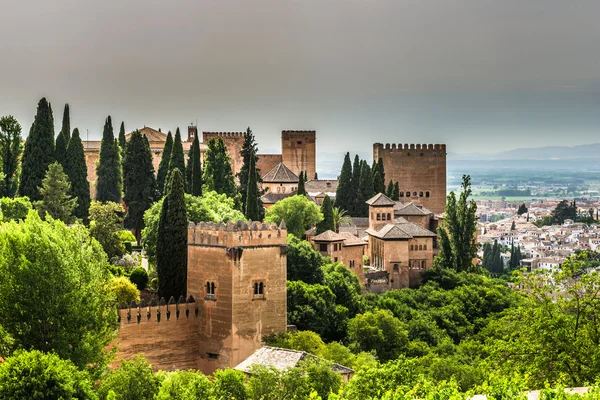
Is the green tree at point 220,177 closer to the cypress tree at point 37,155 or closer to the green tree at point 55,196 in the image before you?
the green tree at point 55,196

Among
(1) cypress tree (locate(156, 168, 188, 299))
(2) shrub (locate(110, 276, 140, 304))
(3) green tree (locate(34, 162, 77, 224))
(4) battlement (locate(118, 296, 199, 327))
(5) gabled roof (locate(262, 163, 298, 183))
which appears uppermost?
(5) gabled roof (locate(262, 163, 298, 183))

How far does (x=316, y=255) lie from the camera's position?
42062 millimetres

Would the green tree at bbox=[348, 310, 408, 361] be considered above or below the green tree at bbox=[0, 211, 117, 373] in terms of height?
below

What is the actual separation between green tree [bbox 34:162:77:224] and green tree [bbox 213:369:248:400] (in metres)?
20.9

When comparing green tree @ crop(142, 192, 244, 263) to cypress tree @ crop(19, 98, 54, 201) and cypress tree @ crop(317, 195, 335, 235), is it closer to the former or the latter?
cypress tree @ crop(317, 195, 335, 235)

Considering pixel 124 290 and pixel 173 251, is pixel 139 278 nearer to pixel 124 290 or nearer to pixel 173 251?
pixel 124 290

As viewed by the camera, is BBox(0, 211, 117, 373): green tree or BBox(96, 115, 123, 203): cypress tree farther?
BBox(96, 115, 123, 203): cypress tree

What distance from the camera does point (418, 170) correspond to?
75125 mm

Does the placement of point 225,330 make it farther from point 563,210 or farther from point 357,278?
point 563,210

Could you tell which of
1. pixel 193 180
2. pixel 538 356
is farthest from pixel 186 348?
pixel 193 180

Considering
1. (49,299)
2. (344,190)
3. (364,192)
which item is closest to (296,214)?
(364,192)

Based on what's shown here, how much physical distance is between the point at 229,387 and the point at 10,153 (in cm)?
2975

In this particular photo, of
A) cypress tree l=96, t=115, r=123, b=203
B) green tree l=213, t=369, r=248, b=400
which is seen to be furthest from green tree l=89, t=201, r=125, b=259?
green tree l=213, t=369, r=248, b=400

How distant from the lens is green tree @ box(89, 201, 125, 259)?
43719 mm
